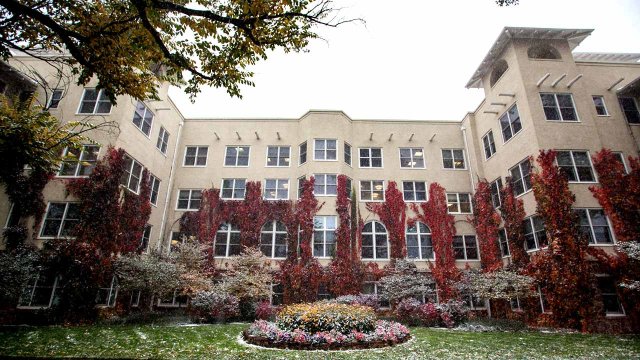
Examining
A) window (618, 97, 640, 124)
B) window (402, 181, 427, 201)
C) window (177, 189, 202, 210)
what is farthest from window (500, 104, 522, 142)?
window (177, 189, 202, 210)

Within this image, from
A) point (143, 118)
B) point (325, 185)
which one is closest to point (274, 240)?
point (325, 185)

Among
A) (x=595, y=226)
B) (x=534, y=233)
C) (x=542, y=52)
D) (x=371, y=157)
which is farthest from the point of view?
(x=371, y=157)

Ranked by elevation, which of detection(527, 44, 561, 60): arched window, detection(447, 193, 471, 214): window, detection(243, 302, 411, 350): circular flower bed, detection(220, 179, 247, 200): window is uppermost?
detection(527, 44, 561, 60): arched window

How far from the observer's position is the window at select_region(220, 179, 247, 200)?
23.2m

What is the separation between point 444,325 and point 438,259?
19.6ft

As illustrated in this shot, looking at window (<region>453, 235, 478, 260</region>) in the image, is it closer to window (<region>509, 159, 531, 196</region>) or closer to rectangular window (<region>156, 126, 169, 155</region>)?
window (<region>509, 159, 531, 196</region>)

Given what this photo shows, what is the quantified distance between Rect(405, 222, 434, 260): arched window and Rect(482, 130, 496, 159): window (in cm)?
681

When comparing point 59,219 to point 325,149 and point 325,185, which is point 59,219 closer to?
point 325,185

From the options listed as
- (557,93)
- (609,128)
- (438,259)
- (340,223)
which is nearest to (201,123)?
(340,223)

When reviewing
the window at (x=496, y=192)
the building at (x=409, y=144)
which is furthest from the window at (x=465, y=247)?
the window at (x=496, y=192)

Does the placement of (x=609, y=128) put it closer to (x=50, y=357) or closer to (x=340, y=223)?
(x=340, y=223)

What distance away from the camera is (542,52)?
19984 mm

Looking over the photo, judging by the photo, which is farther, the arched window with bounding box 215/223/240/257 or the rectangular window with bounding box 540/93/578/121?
the arched window with bounding box 215/223/240/257

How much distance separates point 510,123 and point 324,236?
1383cm
